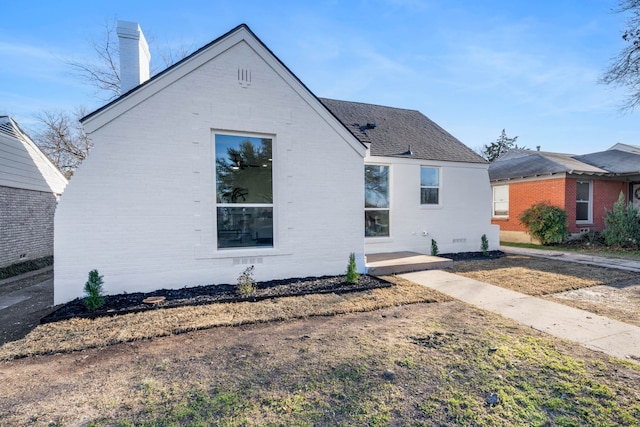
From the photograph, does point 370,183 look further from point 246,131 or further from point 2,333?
point 2,333

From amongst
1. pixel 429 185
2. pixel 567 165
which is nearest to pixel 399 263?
pixel 429 185

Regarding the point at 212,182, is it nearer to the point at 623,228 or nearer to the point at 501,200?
the point at 501,200

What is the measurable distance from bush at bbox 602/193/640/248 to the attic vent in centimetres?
1590

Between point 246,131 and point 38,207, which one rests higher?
point 246,131

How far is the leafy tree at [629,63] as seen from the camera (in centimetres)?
1301

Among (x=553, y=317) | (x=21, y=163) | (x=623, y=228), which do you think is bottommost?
(x=553, y=317)

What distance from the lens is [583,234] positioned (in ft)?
45.2

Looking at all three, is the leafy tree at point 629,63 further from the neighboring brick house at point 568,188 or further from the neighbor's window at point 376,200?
the neighbor's window at point 376,200

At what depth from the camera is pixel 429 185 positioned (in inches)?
418

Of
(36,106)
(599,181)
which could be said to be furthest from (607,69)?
(36,106)

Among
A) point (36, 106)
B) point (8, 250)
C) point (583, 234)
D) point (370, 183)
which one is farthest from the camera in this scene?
point (36, 106)

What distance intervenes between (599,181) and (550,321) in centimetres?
1489

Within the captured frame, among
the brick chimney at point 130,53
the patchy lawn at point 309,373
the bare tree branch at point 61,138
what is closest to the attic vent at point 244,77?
the brick chimney at point 130,53

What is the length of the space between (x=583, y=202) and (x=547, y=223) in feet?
10.7
